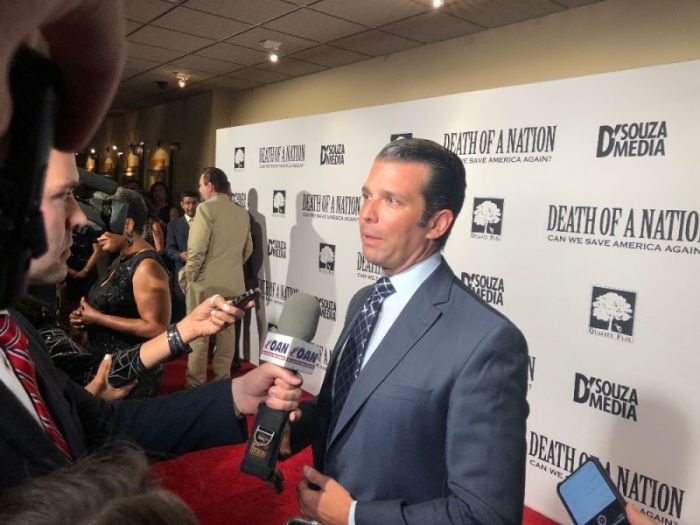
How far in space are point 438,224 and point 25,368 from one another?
1031 mm

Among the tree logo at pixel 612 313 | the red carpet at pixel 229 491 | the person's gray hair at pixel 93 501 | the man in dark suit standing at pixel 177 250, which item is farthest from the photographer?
the man in dark suit standing at pixel 177 250

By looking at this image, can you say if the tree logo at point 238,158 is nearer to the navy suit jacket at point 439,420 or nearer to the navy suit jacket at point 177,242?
the navy suit jacket at point 177,242

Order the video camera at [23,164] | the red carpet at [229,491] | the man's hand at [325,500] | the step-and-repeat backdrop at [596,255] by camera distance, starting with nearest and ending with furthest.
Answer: the video camera at [23,164] → the man's hand at [325,500] → the step-and-repeat backdrop at [596,255] → the red carpet at [229,491]

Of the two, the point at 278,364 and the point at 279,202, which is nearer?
the point at 278,364

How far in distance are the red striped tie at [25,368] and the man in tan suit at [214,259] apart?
3.25m

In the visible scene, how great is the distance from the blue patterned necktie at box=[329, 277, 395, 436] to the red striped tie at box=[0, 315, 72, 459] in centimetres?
68

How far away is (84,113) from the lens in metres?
0.25

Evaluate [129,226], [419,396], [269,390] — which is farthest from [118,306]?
[419,396]

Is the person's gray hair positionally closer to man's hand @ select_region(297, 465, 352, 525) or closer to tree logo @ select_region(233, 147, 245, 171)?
man's hand @ select_region(297, 465, 352, 525)

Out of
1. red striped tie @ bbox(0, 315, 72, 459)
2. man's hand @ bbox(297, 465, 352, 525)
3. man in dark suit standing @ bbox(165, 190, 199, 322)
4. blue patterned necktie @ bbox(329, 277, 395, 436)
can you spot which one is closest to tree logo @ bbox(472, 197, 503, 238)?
blue patterned necktie @ bbox(329, 277, 395, 436)

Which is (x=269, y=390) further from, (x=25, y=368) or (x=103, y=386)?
(x=103, y=386)

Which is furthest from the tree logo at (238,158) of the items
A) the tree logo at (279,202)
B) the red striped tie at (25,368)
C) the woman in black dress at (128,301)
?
the red striped tie at (25,368)

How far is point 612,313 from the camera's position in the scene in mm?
2410

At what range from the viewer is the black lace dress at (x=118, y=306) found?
230 centimetres
